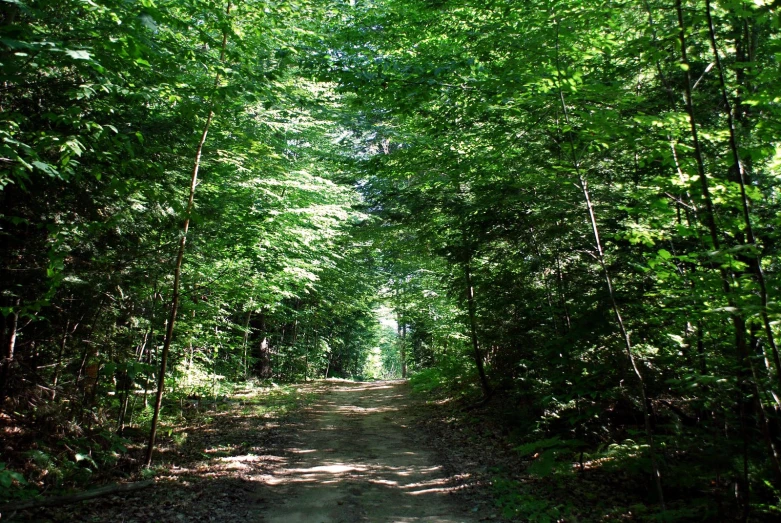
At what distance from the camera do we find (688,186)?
491cm

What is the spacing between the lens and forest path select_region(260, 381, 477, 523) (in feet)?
19.8

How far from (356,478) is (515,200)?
5571 mm

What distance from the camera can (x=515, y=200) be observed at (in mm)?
8344

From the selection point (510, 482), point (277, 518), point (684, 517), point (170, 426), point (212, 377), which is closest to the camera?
point (684, 517)

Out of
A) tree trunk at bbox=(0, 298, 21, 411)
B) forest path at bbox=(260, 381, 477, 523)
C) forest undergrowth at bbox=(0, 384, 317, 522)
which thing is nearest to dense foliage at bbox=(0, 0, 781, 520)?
tree trunk at bbox=(0, 298, 21, 411)

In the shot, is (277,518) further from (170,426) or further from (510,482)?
(170,426)

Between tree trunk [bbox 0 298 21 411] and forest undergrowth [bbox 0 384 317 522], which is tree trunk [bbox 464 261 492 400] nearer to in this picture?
forest undergrowth [bbox 0 384 317 522]

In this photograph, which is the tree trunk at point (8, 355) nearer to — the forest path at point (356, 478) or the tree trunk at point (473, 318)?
the forest path at point (356, 478)

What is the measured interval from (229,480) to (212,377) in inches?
194

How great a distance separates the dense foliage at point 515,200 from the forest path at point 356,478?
1722 mm

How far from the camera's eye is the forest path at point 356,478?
602cm

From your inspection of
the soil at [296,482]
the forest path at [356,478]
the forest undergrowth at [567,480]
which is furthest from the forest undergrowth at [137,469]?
the forest undergrowth at [567,480]

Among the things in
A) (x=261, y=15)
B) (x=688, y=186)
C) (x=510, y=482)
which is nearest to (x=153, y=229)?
(x=261, y=15)

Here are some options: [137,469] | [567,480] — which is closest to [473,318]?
[567,480]
